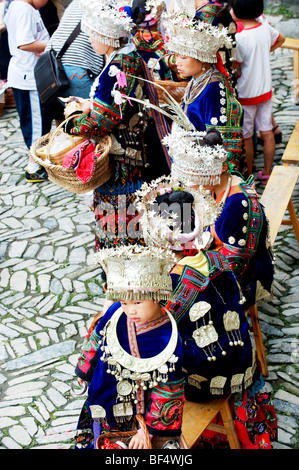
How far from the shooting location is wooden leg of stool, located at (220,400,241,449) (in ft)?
11.4

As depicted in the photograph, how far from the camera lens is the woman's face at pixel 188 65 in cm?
443

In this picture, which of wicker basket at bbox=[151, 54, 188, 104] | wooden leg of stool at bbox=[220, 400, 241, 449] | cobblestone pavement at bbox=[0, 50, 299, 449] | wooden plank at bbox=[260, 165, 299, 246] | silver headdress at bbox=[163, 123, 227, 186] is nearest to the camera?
wooden leg of stool at bbox=[220, 400, 241, 449]

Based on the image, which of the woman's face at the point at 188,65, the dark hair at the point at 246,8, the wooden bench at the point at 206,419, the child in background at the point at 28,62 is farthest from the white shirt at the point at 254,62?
the wooden bench at the point at 206,419

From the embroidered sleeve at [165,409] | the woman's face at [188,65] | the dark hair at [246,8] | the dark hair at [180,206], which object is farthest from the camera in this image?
the dark hair at [246,8]

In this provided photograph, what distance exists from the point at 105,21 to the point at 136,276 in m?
2.23

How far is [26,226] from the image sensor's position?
6.40m

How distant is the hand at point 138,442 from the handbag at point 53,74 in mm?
3564

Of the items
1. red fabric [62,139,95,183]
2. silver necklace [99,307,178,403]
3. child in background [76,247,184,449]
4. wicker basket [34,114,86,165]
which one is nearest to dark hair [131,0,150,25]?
wicker basket [34,114,86,165]

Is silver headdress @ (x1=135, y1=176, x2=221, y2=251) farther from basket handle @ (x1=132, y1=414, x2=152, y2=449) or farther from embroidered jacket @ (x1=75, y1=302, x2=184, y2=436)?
basket handle @ (x1=132, y1=414, x2=152, y2=449)

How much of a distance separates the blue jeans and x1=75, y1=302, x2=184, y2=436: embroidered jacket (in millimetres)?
3201

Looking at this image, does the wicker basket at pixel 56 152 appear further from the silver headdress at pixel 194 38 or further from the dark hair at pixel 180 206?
the dark hair at pixel 180 206
